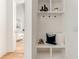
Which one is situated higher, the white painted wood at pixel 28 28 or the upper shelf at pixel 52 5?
the upper shelf at pixel 52 5

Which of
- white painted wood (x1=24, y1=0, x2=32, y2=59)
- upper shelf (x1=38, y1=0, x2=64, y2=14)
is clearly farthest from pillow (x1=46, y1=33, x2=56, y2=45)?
white painted wood (x1=24, y1=0, x2=32, y2=59)

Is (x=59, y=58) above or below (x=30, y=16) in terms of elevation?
below

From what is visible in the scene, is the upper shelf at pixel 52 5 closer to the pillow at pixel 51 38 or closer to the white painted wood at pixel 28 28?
the pillow at pixel 51 38

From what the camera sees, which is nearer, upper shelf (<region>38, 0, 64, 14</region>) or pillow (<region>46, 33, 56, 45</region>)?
pillow (<region>46, 33, 56, 45</region>)

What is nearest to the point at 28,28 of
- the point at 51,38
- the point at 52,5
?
the point at 51,38

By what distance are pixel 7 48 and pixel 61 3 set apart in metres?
3.46

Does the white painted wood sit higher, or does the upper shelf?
the upper shelf

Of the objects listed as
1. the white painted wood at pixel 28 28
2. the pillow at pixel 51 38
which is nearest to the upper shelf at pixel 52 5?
the pillow at pixel 51 38

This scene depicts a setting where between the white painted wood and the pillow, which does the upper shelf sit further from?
the white painted wood

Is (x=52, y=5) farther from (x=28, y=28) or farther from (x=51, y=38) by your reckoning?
(x=28, y=28)

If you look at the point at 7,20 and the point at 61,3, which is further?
the point at 7,20

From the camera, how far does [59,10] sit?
3131 mm

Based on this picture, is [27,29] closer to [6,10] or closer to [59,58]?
[59,58]

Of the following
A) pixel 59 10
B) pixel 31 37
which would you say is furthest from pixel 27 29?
pixel 59 10
